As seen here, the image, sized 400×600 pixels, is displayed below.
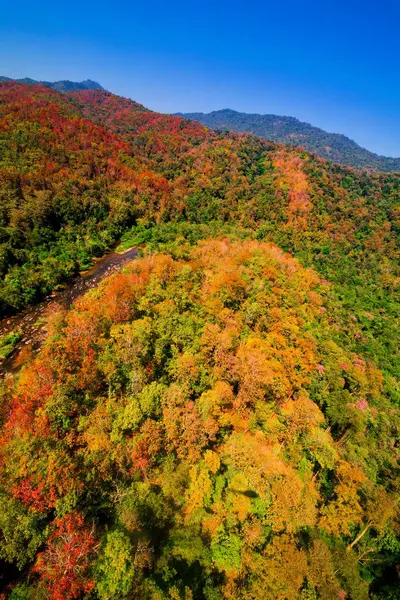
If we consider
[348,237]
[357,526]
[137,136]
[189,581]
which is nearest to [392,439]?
[357,526]

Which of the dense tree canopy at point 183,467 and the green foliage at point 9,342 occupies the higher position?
the dense tree canopy at point 183,467

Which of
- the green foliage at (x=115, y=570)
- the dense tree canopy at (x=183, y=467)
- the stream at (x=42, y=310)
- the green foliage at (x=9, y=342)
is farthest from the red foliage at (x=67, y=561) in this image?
the green foliage at (x=9, y=342)

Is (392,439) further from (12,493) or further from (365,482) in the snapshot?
(12,493)

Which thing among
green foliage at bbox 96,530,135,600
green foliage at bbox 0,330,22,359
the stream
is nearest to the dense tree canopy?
green foliage at bbox 96,530,135,600

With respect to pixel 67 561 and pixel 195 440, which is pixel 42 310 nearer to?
pixel 195 440

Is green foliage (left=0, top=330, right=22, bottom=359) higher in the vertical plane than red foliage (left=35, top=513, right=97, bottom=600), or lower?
lower

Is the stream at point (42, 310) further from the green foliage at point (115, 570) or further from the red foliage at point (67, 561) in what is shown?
the green foliage at point (115, 570)

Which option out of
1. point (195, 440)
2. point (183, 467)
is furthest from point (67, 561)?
point (195, 440)

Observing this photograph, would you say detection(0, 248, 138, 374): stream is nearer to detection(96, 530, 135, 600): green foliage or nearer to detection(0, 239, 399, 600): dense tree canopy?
detection(0, 239, 399, 600): dense tree canopy

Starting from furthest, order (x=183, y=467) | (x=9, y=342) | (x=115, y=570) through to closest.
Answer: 1. (x=9, y=342)
2. (x=183, y=467)
3. (x=115, y=570)
